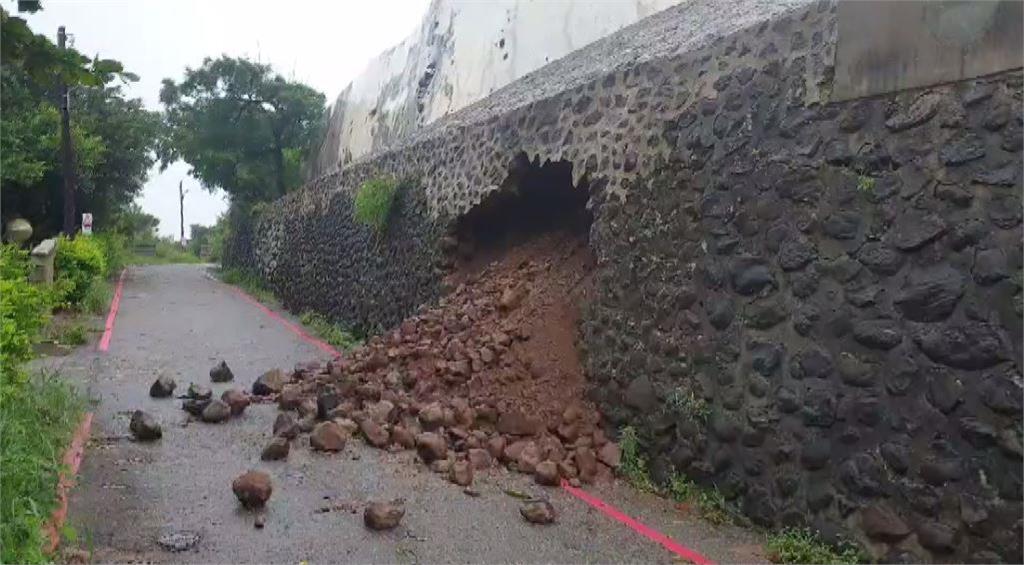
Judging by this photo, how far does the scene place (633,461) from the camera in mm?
6059

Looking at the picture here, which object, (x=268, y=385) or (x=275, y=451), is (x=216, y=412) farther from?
(x=275, y=451)

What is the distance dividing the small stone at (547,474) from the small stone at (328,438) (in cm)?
140

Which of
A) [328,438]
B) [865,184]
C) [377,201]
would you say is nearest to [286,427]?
[328,438]

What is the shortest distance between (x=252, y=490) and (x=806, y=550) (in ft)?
9.80

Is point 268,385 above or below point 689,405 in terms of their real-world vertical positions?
below

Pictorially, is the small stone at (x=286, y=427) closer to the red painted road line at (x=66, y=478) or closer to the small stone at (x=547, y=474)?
the red painted road line at (x=66, y=478)

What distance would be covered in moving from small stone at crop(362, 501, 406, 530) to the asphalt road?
1.8 inches

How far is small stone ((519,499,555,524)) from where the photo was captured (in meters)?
5.11

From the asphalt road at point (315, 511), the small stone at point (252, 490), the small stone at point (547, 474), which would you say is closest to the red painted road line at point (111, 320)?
the asphalt road at point (315, 511)

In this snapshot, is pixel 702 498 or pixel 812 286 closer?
pixel 812 286

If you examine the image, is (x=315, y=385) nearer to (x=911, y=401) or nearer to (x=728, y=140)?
(x=728, y=140)

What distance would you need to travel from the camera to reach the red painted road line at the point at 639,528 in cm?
466

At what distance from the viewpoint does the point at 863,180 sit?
459cm

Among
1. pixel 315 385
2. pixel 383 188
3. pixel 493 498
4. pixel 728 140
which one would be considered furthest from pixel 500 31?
pixel 493 498
